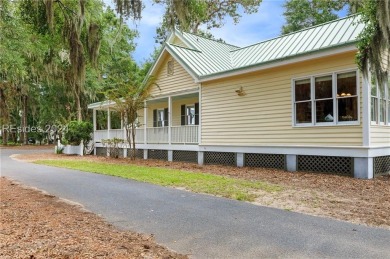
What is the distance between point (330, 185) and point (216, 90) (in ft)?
22.7

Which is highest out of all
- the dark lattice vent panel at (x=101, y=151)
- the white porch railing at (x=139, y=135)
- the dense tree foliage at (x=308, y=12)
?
A: the dense tree foliage at (x=308, y=12)

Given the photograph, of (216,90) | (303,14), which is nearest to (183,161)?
(216,90)

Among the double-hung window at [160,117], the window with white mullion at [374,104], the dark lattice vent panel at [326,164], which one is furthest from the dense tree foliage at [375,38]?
the double-hung window at [160,117]

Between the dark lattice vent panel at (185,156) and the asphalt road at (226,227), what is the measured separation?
22.5ft

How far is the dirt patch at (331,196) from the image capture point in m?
5.84

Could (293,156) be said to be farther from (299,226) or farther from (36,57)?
(36,57)

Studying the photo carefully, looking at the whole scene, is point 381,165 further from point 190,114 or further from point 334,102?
point 190,114

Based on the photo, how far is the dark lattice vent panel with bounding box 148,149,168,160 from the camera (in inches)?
657

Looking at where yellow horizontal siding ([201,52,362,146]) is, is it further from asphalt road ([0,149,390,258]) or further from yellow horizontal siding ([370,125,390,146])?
asphalt road ([0,149,390,258])

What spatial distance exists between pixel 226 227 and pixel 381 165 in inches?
298

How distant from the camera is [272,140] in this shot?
39.1 ft

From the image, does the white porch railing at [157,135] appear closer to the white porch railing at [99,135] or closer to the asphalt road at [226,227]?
the white porch railing at [99,135]

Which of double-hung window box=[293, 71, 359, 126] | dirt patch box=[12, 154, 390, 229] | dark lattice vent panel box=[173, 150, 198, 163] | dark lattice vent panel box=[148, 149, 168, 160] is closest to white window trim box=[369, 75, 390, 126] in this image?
double-hung window box=[293, 71, 359, 126]

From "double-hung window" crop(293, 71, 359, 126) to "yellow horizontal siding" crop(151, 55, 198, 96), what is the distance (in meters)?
5.47
